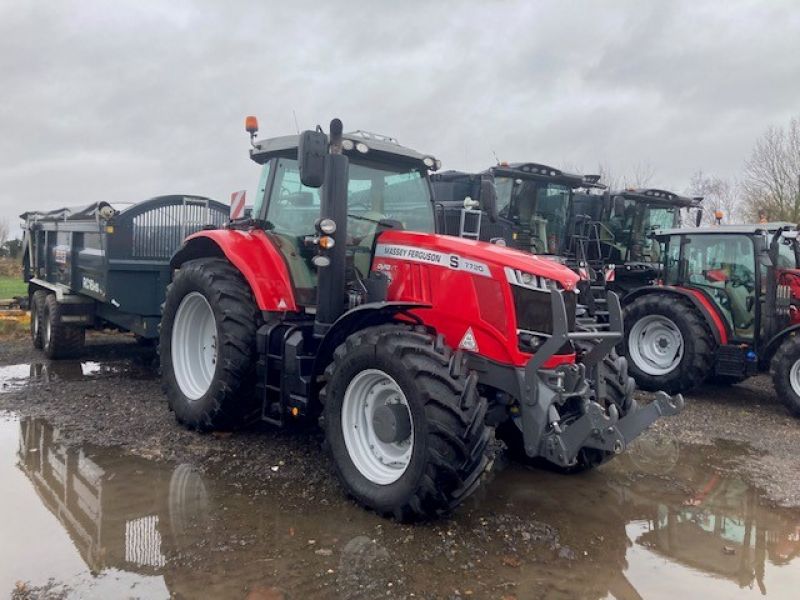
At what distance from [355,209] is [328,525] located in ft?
7.63

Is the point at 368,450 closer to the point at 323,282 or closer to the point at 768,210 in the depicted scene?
the point at 323,282

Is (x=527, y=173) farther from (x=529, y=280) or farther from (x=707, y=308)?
(x=529, y=280)

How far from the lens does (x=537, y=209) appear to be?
471 inches

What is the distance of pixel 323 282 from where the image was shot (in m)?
4.75

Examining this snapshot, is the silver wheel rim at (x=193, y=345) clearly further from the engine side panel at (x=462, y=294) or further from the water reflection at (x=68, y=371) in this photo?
the water reflection at (x=68, y=371)

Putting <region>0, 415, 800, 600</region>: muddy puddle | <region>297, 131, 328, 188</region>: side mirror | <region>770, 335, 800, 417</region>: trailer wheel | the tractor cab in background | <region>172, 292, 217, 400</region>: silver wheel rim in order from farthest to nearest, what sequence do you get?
the tractor cab in background < <region>770, 335, 800, 417</region>: trailer wheel < <region>172, 292, 217, 400</region>: silver wheel rim < <region>297, 131, 328, 188</region>: side mirror < <region>0, 415, 800, 600</region>: muddy puddle

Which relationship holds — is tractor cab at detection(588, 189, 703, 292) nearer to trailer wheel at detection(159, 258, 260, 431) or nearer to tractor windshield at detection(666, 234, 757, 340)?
tractor windshield at detection(666, 234, 757, 340)

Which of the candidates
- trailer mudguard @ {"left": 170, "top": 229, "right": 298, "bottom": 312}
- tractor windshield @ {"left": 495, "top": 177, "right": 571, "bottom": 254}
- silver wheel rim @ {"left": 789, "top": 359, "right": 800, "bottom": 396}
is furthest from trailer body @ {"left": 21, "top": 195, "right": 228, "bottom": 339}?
silver wheel rim @ {"left": 789, "top": 359, "right": 800, "bottom": 396}

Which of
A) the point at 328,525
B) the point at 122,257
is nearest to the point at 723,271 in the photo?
the point at 328,525

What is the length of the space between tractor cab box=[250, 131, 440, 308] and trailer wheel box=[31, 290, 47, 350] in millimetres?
5397

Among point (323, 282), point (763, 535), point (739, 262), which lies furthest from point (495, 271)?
point (739, 262)

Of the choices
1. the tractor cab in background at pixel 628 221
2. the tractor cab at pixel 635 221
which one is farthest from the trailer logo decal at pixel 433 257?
the tractor cab at pixel 635 221

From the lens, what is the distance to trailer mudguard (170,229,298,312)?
17.0ft

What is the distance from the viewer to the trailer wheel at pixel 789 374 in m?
7.26
